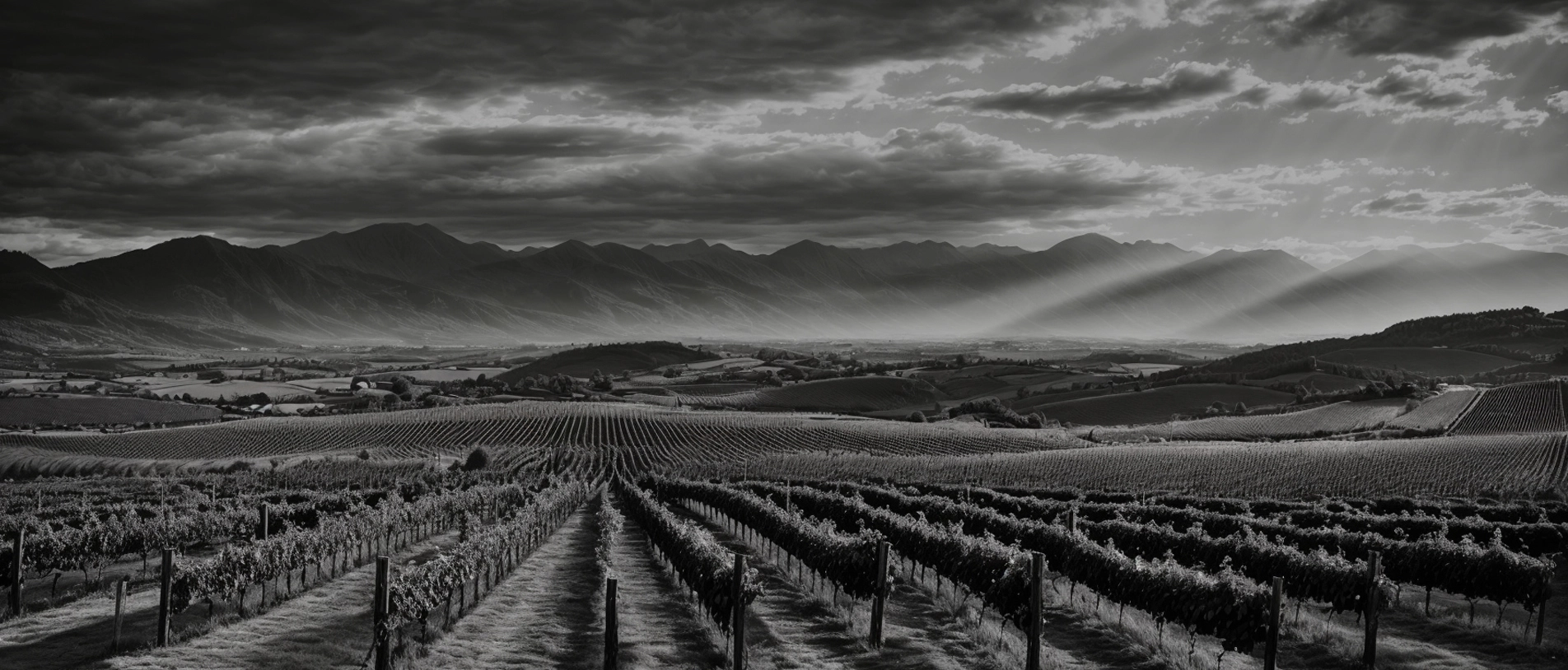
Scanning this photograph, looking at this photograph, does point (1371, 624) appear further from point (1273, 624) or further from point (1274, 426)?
point (1274, 426)

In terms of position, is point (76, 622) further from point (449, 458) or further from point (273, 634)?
point (449, 458)

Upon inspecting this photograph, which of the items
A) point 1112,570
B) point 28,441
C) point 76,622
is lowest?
point 28,441

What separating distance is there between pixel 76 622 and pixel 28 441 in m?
92.3

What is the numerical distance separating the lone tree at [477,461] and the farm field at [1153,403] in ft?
250

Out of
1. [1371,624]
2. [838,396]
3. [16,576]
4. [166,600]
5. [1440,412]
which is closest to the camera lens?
[1371,624]

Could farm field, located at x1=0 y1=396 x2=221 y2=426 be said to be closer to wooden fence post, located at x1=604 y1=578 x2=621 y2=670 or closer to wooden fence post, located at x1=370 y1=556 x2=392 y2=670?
wooden fence post, located at x1=370 y1=556 x2=392 y2=670

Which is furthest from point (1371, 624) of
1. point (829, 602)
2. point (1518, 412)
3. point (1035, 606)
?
point (1518, 412)

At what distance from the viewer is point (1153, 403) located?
135375mm

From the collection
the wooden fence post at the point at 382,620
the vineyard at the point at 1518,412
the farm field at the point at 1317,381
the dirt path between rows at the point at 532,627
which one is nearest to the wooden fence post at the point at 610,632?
the dirt path between rows at the point at 532,627

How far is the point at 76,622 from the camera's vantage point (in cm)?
1995

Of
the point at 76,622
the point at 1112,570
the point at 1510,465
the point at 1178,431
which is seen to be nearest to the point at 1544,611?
the point at 1112,570

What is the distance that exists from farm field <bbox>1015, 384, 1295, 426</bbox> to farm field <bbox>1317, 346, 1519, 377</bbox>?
45274 mm

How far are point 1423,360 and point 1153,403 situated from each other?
79.9 metres

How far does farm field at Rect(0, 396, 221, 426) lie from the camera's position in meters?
122
